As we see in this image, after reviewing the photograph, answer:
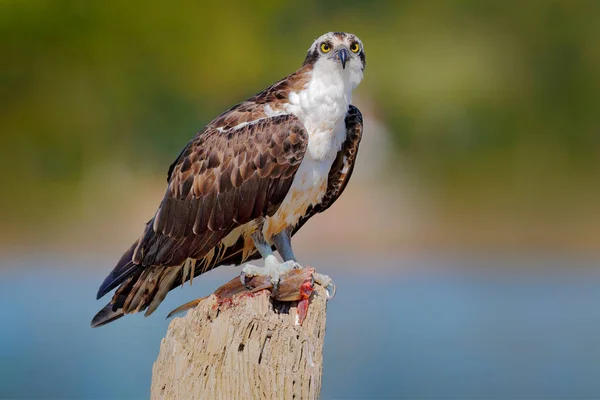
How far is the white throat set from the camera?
3.80m

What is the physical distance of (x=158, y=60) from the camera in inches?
553

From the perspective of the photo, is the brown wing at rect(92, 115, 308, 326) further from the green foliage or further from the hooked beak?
the green foliage

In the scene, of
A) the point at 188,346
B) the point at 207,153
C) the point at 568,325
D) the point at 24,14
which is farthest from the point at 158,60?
the point at 188,346

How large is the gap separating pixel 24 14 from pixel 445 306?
763 cm

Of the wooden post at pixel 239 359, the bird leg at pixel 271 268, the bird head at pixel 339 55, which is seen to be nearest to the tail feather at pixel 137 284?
the bird leg at pixel 271 268

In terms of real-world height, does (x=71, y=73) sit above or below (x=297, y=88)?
above

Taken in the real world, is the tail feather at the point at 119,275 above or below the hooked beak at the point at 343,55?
below

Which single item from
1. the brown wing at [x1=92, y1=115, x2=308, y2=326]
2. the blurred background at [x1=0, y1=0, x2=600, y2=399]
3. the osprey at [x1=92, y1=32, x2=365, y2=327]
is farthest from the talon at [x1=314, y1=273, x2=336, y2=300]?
the blurred background at [x1=0, y1=0, x2=600, y2=399]

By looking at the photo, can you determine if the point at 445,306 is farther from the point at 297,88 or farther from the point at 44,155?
the point at 297,88

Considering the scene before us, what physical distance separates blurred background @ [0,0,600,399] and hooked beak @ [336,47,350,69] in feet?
24.8

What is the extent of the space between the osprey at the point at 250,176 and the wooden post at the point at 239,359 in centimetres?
65

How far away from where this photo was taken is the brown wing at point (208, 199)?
373 centimetres

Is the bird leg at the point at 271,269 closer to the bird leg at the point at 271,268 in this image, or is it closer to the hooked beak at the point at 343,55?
the bird leg at the point at 271,268

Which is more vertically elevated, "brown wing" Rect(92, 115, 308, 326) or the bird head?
the bird head
